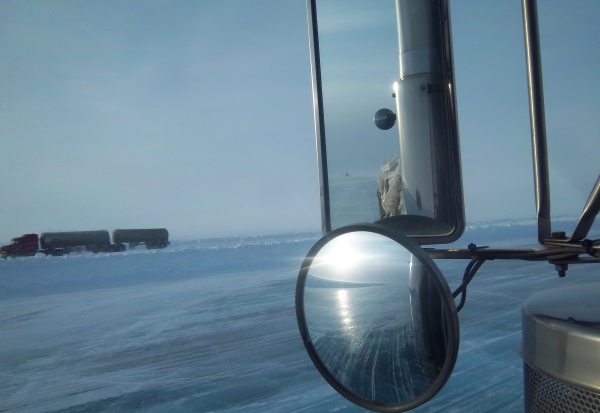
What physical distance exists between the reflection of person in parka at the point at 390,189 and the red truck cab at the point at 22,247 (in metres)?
18.7

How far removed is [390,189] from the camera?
1081mm

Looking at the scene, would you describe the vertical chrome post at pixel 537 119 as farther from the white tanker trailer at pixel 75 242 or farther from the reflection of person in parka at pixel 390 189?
the white tanker trailer at pixel 75 242

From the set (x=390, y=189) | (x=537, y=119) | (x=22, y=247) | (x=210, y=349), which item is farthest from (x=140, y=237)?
(x=537, y=119)

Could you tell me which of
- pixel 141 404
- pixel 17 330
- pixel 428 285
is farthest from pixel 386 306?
pixel 17 330

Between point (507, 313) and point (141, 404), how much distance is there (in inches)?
123

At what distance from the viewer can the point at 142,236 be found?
1905 centimetres

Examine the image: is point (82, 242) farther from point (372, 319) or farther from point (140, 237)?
point (372, 319)

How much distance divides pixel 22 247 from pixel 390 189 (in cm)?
1914

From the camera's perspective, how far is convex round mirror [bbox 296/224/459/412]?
2.96 feet

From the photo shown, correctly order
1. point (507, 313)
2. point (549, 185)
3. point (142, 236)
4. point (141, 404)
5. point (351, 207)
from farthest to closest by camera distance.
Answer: point (142, 236), point (507, 313), point (141, 404), point (351, 207), point (549, 185)

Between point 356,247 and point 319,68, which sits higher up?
point 319,68

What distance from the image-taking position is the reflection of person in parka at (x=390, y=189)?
3.49ft

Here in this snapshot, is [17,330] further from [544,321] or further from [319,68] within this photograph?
[544,321]

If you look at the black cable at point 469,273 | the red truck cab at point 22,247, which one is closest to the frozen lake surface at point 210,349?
the black cable at point 469,273
